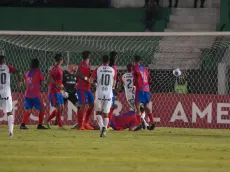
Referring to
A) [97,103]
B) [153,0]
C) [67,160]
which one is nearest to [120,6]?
[153,0]

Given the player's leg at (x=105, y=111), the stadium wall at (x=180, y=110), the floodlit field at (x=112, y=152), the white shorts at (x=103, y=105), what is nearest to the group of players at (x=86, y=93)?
the white shorts at (x=103, y=105)

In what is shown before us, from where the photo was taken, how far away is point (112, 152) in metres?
16.2

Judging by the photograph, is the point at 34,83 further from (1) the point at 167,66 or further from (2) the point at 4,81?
(1) the point at 167,66

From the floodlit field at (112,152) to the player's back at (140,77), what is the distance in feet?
6.71

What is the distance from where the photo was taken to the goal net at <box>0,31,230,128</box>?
27422mm

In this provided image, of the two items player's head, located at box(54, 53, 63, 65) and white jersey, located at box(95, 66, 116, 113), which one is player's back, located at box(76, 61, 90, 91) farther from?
white jersey, located at box(95, 66, 116, 113)

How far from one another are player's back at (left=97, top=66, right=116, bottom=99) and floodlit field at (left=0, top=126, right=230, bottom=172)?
93cm

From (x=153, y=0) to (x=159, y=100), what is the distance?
946 cm

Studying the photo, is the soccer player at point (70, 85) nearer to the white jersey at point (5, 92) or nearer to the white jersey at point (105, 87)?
the white jersey at point (105, 87)

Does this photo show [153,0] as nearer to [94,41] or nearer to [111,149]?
[94,41]

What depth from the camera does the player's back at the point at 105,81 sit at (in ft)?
69.3

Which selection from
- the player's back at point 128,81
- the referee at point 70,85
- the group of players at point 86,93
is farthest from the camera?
the referee at point 70,85

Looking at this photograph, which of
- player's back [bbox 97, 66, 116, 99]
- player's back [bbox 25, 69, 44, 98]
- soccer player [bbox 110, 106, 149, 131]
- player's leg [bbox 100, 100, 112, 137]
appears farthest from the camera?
soccer player [bbox 110, 106, 149, 131]

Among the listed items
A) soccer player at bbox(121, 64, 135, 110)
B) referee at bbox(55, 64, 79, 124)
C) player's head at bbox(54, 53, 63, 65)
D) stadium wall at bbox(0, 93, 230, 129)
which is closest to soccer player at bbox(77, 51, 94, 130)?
player's head at bbox(54, 53, 63, 65)
